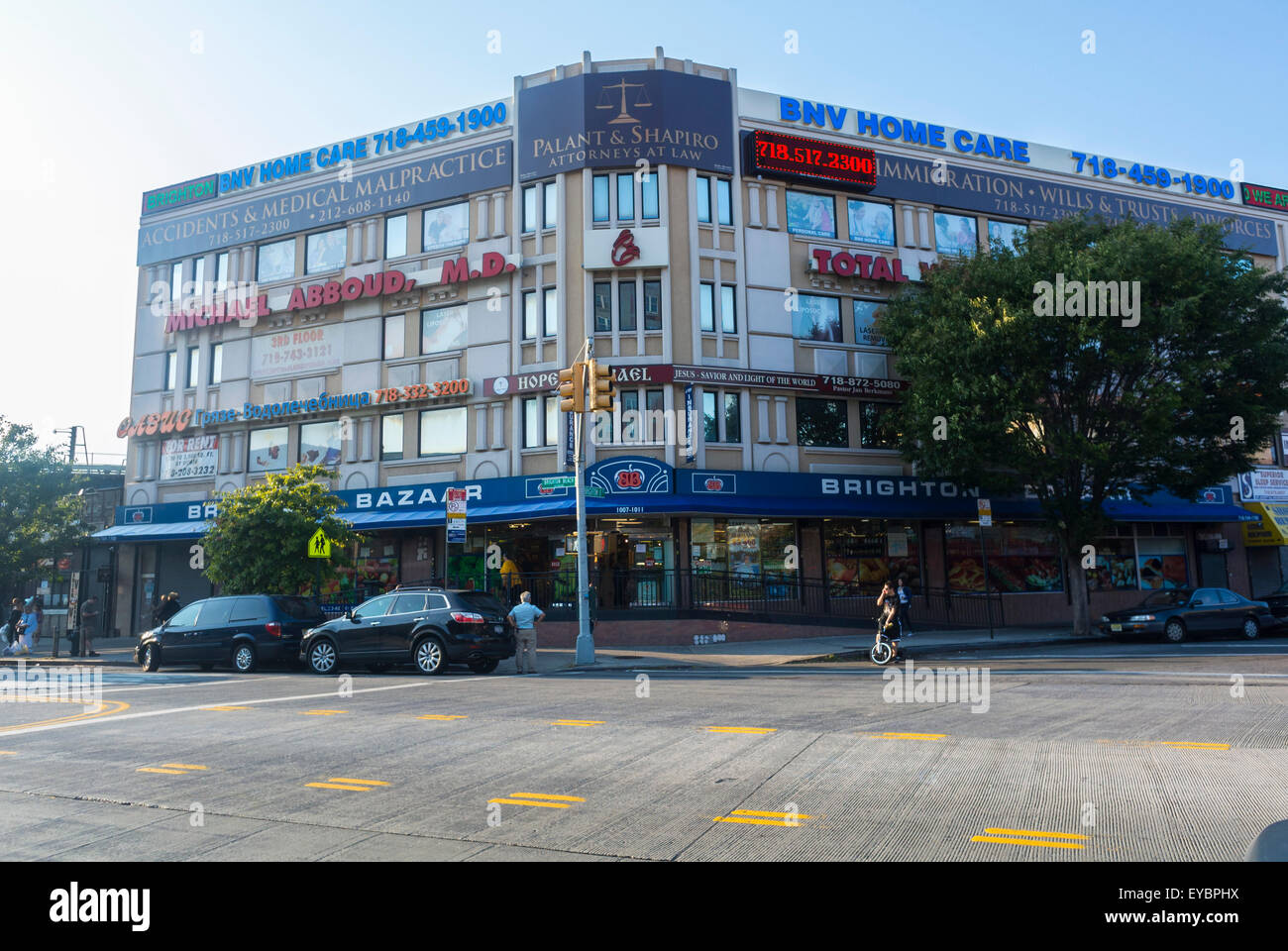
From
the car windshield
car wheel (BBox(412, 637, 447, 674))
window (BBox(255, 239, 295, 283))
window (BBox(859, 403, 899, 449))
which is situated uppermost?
window (BBox(255, 239, 295, 283))

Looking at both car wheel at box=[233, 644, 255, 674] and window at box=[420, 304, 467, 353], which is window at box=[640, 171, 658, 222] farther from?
car wheel at box=[233, 644, 255, 674]

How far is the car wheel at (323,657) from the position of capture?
18203 millimetres

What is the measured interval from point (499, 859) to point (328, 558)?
1952cm

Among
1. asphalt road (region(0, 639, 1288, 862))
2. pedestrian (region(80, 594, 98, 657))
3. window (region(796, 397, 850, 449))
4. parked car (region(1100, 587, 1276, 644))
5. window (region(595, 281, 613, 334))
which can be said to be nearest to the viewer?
asphalt road (region(0, 639, 1288, 862))

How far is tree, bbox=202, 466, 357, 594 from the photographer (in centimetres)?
2264

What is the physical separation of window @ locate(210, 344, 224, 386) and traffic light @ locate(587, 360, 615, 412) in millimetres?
19620

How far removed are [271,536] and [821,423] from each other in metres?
15.9

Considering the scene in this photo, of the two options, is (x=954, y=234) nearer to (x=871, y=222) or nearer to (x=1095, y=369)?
(x=871, y=222)

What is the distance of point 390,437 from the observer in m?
29.3

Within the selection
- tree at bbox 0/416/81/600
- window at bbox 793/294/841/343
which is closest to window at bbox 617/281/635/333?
window at bbox 793/294/841/343

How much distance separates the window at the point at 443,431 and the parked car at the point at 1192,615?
62.2 ft

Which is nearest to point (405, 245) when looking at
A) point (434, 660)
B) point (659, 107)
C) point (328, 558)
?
point (659, 107)

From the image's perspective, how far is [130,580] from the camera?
31906 mm
